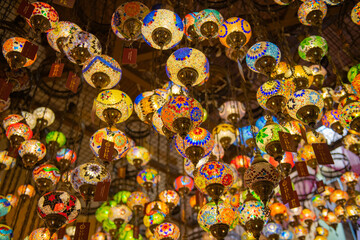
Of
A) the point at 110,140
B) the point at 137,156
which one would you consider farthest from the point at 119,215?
the point at 110,140

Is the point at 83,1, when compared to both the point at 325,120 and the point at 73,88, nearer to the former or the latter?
the point at 73,88

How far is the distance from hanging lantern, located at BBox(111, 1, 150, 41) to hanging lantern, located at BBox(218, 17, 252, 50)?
56 cm

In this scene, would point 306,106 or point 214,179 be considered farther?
point 306,106

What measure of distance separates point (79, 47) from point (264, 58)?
123cm

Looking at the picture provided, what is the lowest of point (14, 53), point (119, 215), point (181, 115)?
point (119, 215)

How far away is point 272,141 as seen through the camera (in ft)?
6.52

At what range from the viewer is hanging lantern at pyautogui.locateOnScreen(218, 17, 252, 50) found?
226cm

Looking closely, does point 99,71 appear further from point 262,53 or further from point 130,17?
point 262,53

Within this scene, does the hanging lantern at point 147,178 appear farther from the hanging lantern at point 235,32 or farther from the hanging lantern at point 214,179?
the hanging lantern at point 235,32

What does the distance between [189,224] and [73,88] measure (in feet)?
15.7

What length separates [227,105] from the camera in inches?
128

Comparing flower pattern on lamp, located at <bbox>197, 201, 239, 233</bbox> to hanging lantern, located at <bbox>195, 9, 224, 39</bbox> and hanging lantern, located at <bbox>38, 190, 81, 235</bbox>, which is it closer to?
hanging lantern, located at <bbox>38, 190, 81, 235</bbox>

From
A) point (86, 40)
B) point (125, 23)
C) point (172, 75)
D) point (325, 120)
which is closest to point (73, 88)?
point (86, 40)

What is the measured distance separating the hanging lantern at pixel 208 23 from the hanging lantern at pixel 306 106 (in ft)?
2.26
